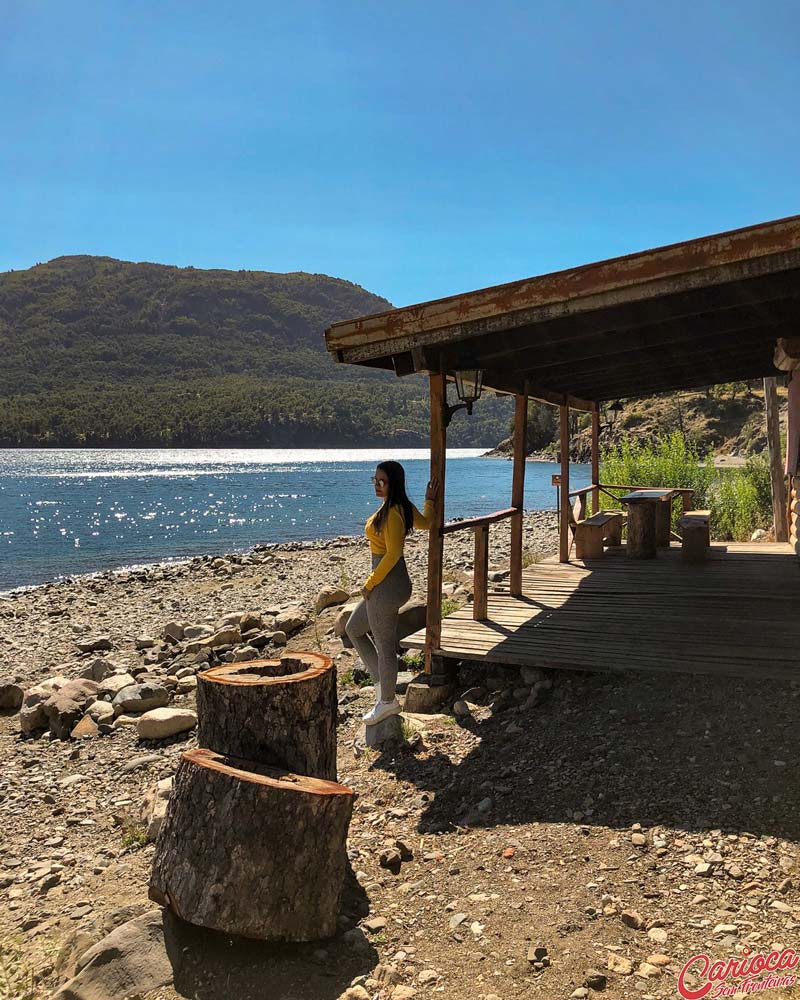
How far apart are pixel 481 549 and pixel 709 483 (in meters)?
10.7

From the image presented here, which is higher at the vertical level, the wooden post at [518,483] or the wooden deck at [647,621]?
the wooden post at [518,483]

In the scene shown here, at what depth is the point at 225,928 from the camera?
9.83ft

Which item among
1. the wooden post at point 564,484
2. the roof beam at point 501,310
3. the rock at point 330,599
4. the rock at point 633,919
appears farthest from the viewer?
the rock at point 330,599

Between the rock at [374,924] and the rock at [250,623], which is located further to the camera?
the rock at [250,623]

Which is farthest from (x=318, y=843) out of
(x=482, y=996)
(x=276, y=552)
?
(x=276, y=552)

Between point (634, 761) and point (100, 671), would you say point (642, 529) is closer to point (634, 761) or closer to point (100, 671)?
point (634, 761)

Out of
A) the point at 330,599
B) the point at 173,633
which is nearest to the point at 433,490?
the point at 330,599

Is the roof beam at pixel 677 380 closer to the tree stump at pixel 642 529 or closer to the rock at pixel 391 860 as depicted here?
the tree stump at pixel 642 529

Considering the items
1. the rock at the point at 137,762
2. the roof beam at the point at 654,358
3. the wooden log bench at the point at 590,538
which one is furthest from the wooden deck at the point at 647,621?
the roof beam at the point at 654,358

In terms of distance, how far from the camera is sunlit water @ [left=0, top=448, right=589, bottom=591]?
2492 cm

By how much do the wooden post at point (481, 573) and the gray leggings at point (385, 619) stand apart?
136 centimetres

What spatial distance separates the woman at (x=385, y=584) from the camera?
507 centimetres

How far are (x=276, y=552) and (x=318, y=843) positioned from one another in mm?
20666

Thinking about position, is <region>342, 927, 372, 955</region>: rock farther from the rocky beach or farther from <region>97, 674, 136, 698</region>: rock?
<region>97, 674, 136, 698</region>: rock
